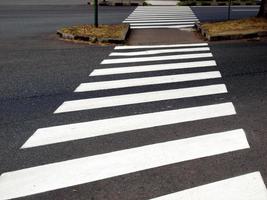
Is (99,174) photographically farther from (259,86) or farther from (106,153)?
(259,86)

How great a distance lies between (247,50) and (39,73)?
5472mm

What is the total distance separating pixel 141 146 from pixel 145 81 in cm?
305

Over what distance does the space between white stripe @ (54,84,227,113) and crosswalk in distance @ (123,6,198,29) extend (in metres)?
8.61

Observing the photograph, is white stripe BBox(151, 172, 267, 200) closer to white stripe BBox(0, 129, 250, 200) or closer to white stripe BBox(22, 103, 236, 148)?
white stripe BBox(0, 129, 250, 200)

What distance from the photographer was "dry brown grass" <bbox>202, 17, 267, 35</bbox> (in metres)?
13.0

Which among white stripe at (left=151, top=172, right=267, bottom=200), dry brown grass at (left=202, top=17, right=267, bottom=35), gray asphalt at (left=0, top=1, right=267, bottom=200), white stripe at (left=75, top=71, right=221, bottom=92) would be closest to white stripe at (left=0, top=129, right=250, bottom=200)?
gray asphalt at (left=0, top=1, right=267, bottom=200)

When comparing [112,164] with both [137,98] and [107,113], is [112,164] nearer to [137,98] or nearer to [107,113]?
[107,113]

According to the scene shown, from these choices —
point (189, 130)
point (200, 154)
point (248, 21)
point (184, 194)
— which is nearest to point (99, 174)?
point (184, 194)

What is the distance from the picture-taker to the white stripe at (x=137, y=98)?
638cm

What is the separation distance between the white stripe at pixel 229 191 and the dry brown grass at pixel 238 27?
9138 millimetres

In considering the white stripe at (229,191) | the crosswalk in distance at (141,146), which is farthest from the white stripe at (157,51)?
the white stripe at (229,191)

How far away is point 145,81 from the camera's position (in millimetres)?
7855

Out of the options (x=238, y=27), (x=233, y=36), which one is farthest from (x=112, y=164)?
(x=238, y=27)

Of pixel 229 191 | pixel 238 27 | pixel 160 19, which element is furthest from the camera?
pixel 160 19
